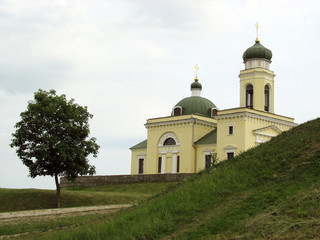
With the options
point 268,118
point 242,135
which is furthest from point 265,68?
point 242,135

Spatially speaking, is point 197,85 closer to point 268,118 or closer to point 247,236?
point 268,118

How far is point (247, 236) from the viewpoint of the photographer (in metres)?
9.61

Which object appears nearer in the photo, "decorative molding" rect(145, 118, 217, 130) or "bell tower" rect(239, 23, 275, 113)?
"bell tower" rect(239, 23, 275, 113)

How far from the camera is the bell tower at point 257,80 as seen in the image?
4591 cm

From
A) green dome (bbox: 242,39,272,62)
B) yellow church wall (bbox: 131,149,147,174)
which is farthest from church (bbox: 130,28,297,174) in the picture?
yellow church wall (bbox: 131,149,147,174)

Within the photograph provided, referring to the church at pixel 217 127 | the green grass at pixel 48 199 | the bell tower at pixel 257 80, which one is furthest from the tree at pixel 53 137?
the bell tower at pixel 257 80

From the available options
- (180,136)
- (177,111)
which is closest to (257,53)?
(177,111)

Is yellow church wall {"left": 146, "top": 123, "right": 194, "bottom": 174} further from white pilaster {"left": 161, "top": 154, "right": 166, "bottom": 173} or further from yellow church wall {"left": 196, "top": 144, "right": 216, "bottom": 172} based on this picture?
yellow church wall {"left": 196, "top": 144, "right": 216, "bottom": 172}

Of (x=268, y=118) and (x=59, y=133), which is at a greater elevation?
(x=268, y=118)

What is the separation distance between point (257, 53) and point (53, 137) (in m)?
24.9

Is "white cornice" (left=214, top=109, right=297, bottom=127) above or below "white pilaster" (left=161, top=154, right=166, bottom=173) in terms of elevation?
above

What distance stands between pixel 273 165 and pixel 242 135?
28.1 m

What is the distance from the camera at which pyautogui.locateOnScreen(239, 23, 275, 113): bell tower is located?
45.9 m

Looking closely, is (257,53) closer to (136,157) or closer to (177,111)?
(177,111)
